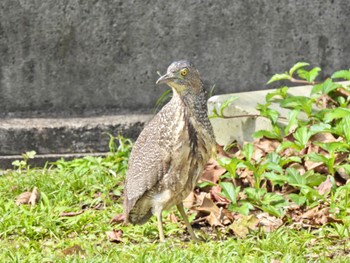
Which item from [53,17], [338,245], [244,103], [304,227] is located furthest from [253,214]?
[53,17]

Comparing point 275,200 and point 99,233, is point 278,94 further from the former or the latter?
point 99,233

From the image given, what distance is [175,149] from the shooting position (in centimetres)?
579

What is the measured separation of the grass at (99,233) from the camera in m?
5.51

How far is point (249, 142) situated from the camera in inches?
284

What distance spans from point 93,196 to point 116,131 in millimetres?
938

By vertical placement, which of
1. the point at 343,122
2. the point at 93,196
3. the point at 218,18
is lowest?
the point at 93,196

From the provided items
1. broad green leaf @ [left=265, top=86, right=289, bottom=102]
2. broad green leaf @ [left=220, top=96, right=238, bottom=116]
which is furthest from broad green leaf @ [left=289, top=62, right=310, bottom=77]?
broad green leaf @ [left=220, top=96, right=238, bottom=116]

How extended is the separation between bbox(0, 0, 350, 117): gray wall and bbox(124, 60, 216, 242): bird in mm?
1968

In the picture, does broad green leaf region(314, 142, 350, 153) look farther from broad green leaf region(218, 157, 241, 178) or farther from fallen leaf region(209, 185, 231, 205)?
fallen leaf region(209, 185, 231, 205)

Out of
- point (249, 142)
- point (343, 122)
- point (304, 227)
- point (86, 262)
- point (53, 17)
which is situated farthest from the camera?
point (53, 17)

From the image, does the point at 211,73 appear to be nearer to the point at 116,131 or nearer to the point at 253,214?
the point at 116,131

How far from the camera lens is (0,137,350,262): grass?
5508mm

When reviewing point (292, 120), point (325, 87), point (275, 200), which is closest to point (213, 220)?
point (275, 200)

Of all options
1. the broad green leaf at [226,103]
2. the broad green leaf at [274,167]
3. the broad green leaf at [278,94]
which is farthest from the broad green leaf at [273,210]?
the broad green leaf at [278,94]
